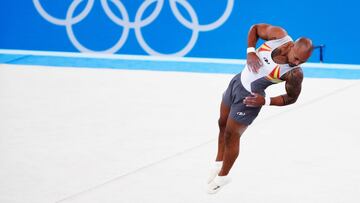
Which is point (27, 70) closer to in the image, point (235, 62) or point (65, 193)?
point (235, 62)

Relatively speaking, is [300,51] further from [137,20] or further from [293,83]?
[137,20]

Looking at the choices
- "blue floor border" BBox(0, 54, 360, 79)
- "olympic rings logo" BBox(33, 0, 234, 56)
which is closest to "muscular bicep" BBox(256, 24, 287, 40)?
"blue floor border" BBox(0, 54, 360, 79)

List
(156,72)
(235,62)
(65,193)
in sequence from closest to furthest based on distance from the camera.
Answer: (65,193), (156,72), (235,62)

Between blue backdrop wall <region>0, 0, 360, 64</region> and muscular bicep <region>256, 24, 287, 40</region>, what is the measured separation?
6.79 m

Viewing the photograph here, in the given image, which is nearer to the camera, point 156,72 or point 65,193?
point 65,193

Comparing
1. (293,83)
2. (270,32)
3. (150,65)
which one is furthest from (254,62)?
(150,65)

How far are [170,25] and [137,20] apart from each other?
60 centimetres

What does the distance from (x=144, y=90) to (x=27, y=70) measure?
2.50 meters

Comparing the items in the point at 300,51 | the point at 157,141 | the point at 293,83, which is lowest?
the point at 157,141

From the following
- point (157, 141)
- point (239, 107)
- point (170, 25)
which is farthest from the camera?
point (170, 25)

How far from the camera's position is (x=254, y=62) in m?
5.96

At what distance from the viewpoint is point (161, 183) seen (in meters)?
7.10

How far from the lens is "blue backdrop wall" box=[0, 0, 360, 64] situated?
41.6 feet

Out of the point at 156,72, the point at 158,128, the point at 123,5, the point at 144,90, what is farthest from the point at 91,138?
the point at 123,5
